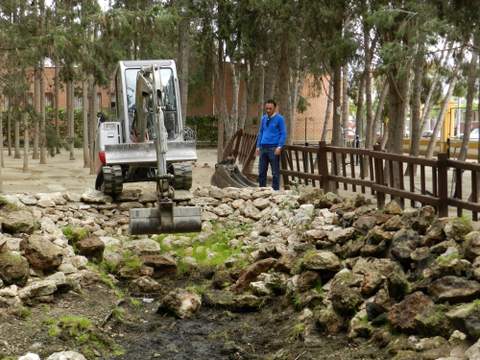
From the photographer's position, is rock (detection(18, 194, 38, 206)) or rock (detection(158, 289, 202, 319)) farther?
rock (detection(18, 194, 38, 206))

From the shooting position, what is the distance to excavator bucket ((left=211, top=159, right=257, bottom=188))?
58.4 feet

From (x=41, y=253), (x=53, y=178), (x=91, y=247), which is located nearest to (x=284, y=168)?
(x=91, y=247)

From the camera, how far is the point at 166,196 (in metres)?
12.5

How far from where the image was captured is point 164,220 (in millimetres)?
12336

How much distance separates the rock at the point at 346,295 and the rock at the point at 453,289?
3.42 ft

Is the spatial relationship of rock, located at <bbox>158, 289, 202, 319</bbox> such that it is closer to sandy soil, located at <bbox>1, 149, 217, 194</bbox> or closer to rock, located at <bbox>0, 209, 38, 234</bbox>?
rock, located at <bbox>0, 209, 38, 234</bbox>

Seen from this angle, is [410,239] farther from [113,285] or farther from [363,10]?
[363,10]

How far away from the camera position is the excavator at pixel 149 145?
40.6 feet

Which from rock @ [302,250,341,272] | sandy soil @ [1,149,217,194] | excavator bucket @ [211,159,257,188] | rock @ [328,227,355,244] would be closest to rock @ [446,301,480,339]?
rock @ [302,250,341,272]

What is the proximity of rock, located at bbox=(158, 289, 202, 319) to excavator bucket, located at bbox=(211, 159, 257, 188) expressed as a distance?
21.7ft

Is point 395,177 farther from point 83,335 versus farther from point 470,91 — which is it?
point 470,91

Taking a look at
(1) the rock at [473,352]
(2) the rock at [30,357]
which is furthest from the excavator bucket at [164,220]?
(1) the rock at [473,352]

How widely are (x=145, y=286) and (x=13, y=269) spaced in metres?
2.56

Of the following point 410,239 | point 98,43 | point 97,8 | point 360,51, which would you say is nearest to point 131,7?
point 97,8
